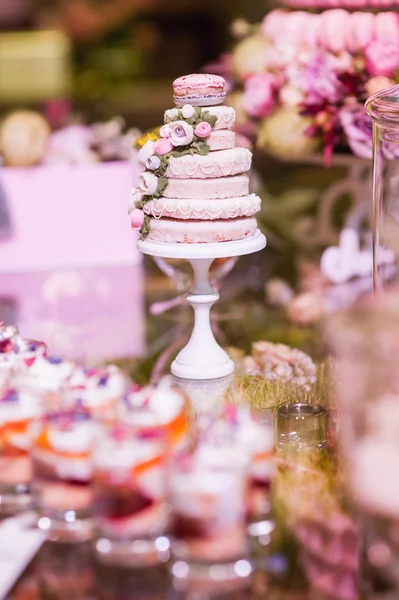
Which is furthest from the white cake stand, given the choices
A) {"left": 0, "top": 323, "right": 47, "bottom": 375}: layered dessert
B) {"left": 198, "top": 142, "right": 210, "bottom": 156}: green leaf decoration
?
{"left": 0, "top": 323, "right": 47, "bottom": 375}: layered dessert

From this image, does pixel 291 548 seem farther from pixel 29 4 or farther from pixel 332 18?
pixel 29 4

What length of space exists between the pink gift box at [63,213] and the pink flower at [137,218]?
27.9 inches

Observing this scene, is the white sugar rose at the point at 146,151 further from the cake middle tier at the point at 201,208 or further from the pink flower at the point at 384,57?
the pink flower at the point at 384,57

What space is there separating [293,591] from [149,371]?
0.59 metres

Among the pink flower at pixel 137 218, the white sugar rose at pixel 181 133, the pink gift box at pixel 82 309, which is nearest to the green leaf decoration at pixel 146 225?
the pink flower at pixel 137 218

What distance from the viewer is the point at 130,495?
0.81m

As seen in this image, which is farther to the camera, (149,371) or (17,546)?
(149,371)

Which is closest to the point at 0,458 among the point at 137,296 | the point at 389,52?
the point at 137,296

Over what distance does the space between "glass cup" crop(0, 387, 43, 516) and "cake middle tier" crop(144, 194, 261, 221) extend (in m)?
0.38

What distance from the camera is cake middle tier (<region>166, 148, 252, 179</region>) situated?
1227mm

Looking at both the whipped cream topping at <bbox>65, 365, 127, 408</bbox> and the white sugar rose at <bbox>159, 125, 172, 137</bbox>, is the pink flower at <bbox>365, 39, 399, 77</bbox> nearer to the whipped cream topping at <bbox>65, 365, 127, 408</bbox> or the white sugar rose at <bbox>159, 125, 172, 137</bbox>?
the white sugar rose at <bbox>159, 125, 172, 137</bbox>

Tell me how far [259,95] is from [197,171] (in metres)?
0.74

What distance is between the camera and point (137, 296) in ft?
6.00

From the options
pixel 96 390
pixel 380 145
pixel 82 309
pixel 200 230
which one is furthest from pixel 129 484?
pixel 82 309
